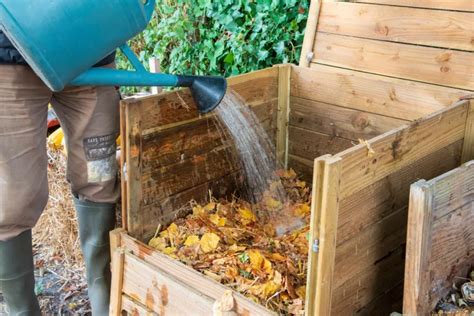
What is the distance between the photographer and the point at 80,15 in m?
1.67

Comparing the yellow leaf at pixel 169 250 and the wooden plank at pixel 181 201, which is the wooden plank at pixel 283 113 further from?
the yellow leaf at pixel 169 250

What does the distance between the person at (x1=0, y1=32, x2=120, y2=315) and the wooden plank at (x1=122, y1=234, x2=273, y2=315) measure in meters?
0.23

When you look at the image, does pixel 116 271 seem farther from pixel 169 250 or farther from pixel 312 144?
pixel 312 144

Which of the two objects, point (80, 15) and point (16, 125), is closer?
point (80, 15)

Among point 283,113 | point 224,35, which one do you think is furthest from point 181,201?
point 224,35

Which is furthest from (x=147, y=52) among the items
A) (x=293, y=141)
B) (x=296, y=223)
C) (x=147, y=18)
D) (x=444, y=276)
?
(x=444, y=276)

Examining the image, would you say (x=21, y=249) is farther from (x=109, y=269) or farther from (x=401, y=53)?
(x=401, y=53)

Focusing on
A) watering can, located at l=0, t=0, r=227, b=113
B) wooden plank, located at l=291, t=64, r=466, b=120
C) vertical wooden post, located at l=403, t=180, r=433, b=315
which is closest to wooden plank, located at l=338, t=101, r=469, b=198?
vertical wooden post, located at l=403, t=180, r=433, b=315

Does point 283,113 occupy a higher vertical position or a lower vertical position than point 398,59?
lower

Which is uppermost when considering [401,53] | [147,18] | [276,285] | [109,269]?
[147,18]

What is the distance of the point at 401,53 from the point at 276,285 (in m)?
1.15

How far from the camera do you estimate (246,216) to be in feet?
8.21

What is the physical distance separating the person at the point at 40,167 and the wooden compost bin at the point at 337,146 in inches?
6.0

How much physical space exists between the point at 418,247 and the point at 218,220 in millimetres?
1011
